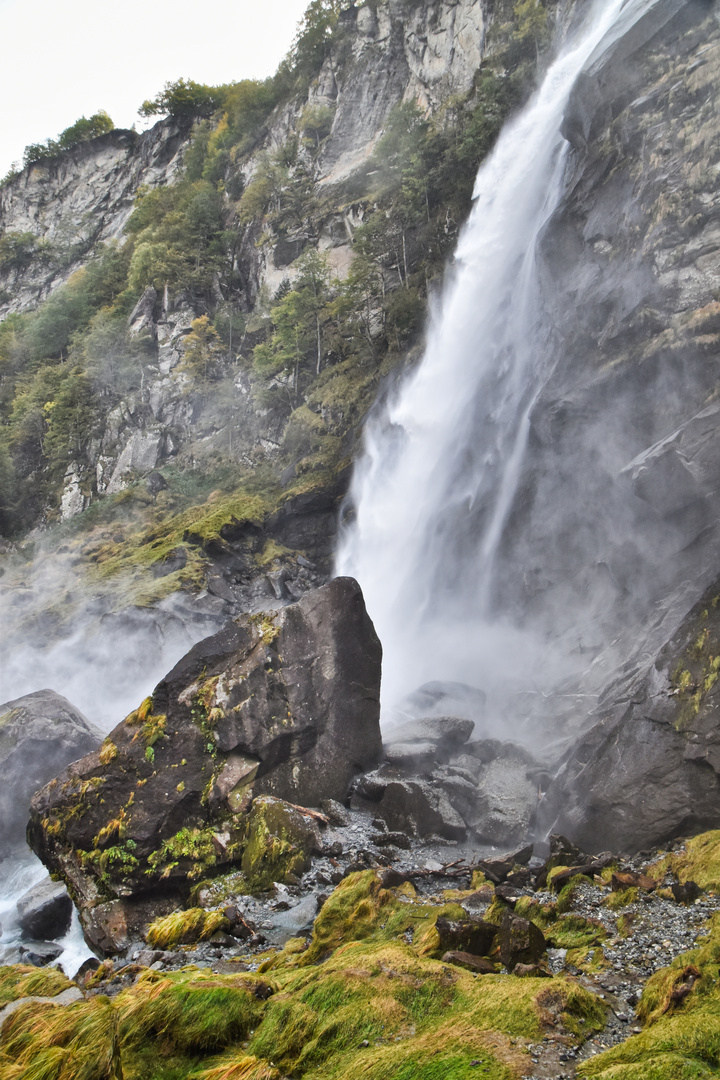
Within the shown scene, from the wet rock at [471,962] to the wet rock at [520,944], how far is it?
0.18 m

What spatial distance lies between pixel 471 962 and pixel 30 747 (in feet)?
39.5

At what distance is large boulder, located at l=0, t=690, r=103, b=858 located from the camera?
521 inches

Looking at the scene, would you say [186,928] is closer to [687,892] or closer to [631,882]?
[631,882]

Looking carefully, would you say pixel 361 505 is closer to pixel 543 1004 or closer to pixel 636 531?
pixel 636 531

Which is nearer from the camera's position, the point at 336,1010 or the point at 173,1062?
the point at 173,1062

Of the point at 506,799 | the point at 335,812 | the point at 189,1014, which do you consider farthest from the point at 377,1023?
the point at 506,799

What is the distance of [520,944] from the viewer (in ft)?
18.5

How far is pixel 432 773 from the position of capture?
40.1ft

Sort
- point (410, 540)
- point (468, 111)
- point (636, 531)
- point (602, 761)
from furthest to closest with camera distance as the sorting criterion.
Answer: point (468, 111) → point (410, 540) → point (636, 531) → point (602, 761)

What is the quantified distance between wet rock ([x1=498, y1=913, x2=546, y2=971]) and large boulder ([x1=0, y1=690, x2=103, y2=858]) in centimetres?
1119

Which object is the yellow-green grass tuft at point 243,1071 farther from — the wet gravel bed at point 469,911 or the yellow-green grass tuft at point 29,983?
the yellow-green grass tuft at point 29,983

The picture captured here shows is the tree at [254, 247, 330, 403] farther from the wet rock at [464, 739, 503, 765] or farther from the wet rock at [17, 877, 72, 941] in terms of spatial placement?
the wet rock at [17, 877, 72, 941]

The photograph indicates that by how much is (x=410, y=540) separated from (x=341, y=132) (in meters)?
36.1

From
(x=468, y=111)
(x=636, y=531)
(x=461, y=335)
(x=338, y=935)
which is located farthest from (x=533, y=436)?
(x=468, y=111)
